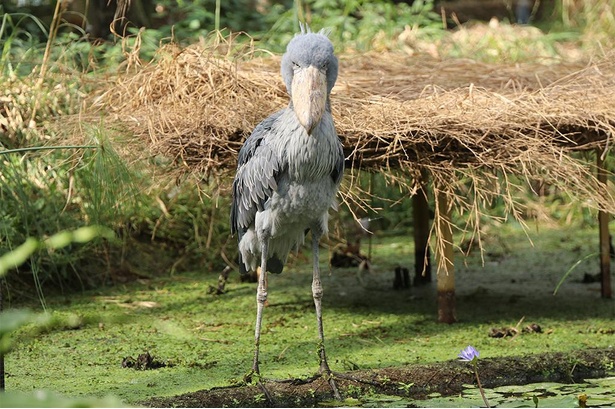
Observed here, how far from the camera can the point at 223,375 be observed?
4.20m

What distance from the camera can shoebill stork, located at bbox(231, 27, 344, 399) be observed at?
13.0 ft

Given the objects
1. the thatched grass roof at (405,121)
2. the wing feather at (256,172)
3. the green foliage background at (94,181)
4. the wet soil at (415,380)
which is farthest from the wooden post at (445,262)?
the wing feather at (256,172)

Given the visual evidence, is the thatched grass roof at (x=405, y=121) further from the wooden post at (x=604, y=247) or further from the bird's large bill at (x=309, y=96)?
the bird's large bill at (x=309, y=96)

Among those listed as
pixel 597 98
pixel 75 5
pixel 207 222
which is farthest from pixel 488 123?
pixel 75 5

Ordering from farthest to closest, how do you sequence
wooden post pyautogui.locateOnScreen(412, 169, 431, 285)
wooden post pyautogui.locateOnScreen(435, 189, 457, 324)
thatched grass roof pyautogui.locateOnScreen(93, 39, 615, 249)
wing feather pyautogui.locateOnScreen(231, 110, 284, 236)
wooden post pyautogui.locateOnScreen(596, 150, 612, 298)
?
wooden post pyautogui.locateOnScreen(412, 169, 431, 285) → wooden post pyautogui.locateOnScreen(596, 150, 612, 298) → wooden post pyautogui.locateOnScreen(435, 189, 457, 324) → thatched grass roof pyautogui.locateOnScreen(93, 39, 615, 249) → wing feather pyautogui.locateOnScreen(231, 110, 284, 236)

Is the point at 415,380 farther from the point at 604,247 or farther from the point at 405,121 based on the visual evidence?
the point at 604,247

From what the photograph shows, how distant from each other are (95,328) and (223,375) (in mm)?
1254

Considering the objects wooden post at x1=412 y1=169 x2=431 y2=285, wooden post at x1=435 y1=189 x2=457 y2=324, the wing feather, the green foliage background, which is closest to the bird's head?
the wing feather

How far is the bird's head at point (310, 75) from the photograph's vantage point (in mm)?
3906

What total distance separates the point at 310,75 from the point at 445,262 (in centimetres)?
159

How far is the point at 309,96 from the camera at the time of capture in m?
3.90

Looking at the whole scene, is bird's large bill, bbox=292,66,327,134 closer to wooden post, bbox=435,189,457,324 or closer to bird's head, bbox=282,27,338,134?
bird's head, bbox=282,27,338,134

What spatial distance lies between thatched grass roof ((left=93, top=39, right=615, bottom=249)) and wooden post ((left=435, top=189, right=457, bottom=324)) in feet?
0.34

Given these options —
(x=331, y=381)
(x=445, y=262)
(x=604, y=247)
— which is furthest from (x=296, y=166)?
(x=604, y=247)
